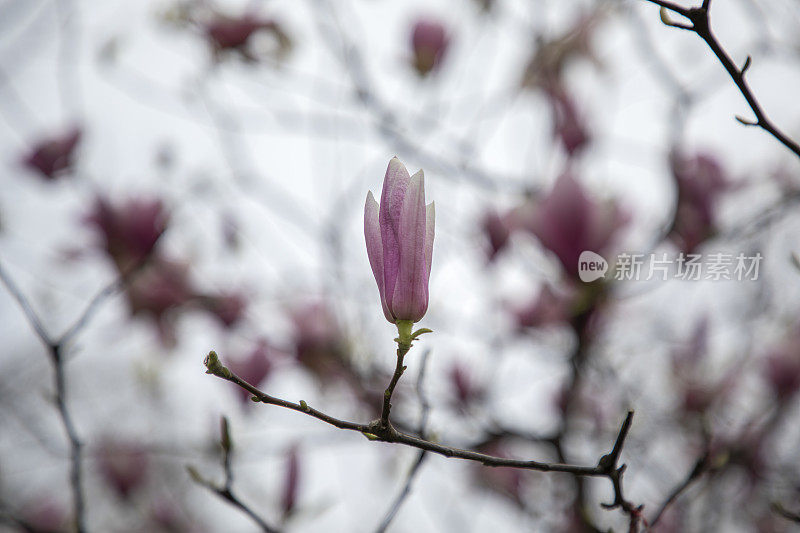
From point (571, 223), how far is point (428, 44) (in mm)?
850

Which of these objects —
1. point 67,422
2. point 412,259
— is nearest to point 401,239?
point 412,259

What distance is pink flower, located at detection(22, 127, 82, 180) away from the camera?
138 centimetres

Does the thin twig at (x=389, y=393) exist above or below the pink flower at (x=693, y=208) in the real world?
above

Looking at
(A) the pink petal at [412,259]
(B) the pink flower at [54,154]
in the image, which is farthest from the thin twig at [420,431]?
(B) the pink flower at [54,154]

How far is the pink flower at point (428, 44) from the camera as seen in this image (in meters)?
1.63

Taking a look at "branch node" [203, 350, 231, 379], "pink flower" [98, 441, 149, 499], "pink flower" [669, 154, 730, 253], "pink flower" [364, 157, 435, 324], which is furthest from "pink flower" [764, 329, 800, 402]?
"pink flower" [98, 441, 149, 499]

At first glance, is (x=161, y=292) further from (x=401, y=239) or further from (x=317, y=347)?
(x=401, y=239)

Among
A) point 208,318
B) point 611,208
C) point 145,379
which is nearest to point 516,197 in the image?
point 611,208

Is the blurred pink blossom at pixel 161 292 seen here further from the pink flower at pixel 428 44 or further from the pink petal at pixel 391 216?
the pink petal at pixel 391 216

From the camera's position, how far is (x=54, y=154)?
1385 mm

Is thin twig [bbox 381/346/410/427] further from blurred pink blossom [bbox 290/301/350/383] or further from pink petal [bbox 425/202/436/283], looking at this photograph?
blurred pink blossom [bbox 290/301/350/383]

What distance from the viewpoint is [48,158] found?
1379mm

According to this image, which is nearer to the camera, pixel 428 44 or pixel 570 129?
pixel 570 129

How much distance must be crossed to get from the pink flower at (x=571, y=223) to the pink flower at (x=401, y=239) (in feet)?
2.09
